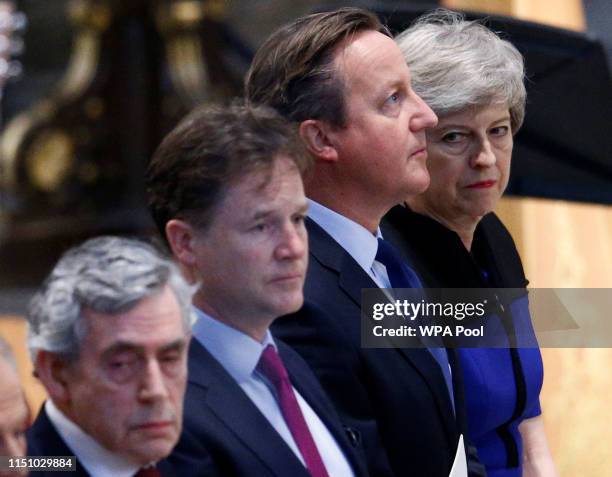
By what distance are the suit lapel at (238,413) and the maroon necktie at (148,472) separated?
0.54ft

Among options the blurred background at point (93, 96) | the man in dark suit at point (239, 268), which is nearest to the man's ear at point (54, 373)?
the man in dark suit at point (239, 268)

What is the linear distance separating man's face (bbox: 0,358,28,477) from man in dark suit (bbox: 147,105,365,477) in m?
0.28

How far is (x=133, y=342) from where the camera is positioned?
192cm

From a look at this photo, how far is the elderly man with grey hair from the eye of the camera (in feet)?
6.27

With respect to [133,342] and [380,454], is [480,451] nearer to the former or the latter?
[380,454]

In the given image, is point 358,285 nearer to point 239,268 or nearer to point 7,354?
point 239,268

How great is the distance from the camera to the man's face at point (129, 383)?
1914 millimetres

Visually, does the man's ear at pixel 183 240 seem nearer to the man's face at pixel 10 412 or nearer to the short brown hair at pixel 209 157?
the short brown hair at pixel 209 157

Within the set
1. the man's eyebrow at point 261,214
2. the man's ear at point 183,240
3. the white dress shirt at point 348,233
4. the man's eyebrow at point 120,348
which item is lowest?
the man's eyebrow at point 120,348

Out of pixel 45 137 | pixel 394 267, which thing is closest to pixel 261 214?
pixel 394 267

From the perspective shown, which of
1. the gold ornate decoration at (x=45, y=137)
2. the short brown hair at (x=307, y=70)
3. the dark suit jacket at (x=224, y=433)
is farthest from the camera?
the gold ornate decoration at (x=45, y=137)

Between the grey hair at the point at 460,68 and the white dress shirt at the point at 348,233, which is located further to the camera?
the grey hair at the point at 460,68

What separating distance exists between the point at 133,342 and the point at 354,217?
0.73m

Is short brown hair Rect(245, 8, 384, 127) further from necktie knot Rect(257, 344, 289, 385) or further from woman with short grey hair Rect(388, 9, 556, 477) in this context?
necktie knot Rect(257, 344, 289, 385)
